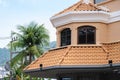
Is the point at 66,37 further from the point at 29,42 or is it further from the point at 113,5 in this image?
the point at 29,42

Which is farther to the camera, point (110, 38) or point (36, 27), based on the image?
point (36, 27)

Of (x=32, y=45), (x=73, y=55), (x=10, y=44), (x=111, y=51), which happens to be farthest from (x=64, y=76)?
(x=10, y=44)

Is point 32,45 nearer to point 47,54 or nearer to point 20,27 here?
point 20,27

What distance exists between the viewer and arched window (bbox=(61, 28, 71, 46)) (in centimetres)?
1916

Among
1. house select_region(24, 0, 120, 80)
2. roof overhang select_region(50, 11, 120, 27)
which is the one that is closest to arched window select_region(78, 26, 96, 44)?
house select_region(24, 0, 120, 80)

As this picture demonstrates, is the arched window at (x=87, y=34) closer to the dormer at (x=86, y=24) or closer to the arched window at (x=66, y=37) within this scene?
the dormer at (x=86, y=24)

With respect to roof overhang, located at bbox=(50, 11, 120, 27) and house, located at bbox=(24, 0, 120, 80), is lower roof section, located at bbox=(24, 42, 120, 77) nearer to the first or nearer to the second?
house, located at bbox=(24, 0, 120, 80)

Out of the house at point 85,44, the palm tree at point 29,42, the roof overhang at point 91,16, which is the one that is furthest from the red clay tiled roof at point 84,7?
the palm tree at point 29,42

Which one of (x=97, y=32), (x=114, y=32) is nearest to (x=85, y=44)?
→ (x=97, y=32)

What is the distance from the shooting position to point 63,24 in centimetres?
1930

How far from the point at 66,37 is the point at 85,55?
2202 millimetres

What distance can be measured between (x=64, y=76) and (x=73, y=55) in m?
1.39

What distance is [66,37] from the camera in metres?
19.4

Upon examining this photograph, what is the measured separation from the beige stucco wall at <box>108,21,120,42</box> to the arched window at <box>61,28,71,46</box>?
198cm
